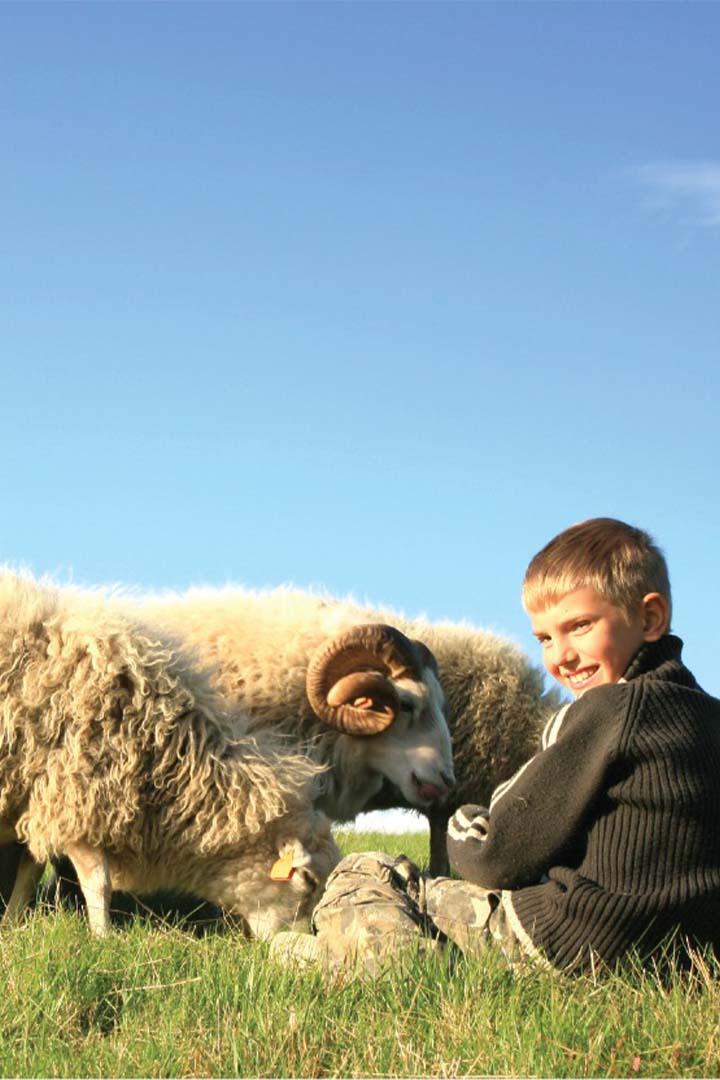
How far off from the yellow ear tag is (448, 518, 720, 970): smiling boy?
8.49ft

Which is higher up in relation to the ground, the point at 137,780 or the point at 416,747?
the point at 416,747

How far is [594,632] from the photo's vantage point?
4.23 meters

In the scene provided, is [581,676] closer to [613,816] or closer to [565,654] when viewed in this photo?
[565,654]

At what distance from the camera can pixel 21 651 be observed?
23.6ft

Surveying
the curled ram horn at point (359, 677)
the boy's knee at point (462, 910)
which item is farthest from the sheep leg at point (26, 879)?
the boy's knee at point (462, 910)

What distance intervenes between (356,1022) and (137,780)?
3.66 meters

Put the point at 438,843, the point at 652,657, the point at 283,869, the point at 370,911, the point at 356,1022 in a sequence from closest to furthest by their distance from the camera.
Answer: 1. the point at 356,1022
2. the point at 652,657
3. the point at 370,911
4. the point at 283,869
5. the point at 438,843

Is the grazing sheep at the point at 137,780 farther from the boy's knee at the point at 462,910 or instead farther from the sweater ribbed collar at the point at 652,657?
the sweater ribbed collar at the point at 652,657

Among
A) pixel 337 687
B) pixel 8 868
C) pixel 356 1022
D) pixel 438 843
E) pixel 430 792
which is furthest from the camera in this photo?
pixel 438 843

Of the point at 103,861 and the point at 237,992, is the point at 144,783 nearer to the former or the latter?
the point at 103,861

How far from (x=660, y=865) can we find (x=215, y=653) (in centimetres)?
608

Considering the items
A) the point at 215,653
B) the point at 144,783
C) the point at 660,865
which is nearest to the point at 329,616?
the point at 215,653

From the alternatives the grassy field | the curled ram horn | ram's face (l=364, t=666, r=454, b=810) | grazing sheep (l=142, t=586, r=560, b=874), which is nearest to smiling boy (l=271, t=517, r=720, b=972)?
the grassy field

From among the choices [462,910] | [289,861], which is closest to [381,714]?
[289,861]
